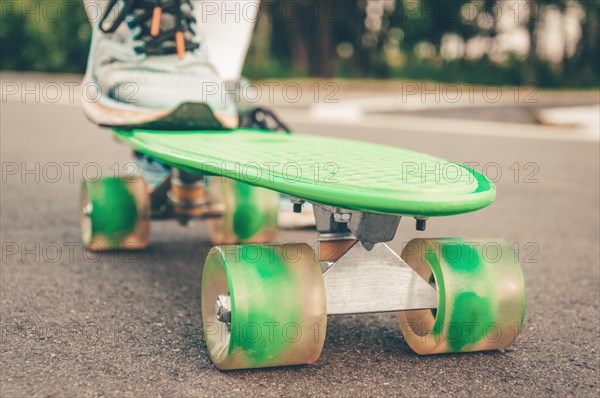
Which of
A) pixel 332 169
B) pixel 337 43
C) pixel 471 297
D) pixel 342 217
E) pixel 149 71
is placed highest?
→ pixel 149 71

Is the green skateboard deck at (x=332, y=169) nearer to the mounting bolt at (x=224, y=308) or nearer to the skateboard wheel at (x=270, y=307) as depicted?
the skateboard wheel at (x=270, y=307)

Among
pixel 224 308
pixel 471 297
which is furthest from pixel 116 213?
pixel 471 297

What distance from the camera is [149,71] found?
10.3 feet

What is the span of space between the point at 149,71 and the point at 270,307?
1505mm

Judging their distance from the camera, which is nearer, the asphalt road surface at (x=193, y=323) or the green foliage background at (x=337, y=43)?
the asphalt road surface at (x=193, y=323)

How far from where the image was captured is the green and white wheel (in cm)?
348

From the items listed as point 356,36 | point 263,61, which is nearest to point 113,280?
point 263,61

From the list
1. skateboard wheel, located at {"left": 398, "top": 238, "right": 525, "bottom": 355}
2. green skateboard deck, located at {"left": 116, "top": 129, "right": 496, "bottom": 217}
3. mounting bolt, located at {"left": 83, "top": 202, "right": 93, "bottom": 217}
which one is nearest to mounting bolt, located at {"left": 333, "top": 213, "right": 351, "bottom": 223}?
green skateboard deck, located at {"left": 116, "top": 129, "right": 496, "bottom": 217}

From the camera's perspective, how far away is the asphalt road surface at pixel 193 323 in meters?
2.00

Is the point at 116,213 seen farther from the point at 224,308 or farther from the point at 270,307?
the point at 270,307

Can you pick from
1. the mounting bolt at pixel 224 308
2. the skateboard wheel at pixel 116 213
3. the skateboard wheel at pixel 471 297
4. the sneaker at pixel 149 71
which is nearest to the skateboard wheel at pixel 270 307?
the mounting bolt at pixel 224 308

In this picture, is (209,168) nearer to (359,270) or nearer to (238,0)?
(359,270)

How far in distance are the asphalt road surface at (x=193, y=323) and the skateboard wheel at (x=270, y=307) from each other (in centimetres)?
7

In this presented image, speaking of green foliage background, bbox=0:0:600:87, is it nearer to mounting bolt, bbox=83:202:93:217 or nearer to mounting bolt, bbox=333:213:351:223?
mounting bolt, bbox=83:202:93:217
